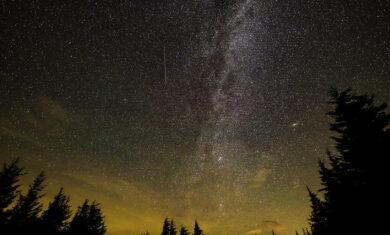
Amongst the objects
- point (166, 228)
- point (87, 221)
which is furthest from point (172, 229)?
point (87, 221)

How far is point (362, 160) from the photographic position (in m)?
7.32

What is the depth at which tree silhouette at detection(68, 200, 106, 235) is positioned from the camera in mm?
20484

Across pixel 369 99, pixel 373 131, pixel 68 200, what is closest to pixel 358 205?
pixel 373 131

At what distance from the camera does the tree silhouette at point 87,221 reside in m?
20.5

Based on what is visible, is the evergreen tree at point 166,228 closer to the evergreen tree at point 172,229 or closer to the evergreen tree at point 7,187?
the evergreen tree at point 172,229

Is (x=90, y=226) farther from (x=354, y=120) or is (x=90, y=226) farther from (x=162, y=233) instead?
(x=354, y=120)

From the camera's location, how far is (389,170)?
6.59m

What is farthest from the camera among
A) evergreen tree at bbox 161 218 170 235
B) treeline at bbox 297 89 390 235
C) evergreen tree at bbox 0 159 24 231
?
evergreen tree at bbox 161 218 170 235

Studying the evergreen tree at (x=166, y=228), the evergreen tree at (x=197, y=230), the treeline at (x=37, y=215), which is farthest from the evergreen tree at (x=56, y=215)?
the evergreen tree at (x=197, y=230)

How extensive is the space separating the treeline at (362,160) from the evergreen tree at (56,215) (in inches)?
1131

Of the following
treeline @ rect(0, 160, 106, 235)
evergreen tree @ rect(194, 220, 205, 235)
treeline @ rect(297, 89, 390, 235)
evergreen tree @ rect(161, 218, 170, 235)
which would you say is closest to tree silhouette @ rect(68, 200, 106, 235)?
treeline @ rect(0, 160, 106, 235)

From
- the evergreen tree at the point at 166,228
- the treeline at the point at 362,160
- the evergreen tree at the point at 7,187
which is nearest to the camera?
the treeline at the point at 362,160

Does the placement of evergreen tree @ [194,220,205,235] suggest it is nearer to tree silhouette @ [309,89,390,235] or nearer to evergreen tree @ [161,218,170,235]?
evergreen tree @ [161,218,170,235]

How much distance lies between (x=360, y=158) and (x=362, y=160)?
105 millimetres
